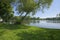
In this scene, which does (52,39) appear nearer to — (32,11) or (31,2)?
(31,2)

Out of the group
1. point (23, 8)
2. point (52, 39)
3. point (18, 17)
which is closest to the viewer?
point (52, 39)

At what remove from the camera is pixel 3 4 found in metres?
23.5

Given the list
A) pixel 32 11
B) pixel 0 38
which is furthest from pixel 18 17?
pixel 0 38

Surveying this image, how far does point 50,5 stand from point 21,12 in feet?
17.0

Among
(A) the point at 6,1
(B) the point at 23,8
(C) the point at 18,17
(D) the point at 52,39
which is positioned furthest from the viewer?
(C) the point at 18,17

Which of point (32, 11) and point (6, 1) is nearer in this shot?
point (6, 1)

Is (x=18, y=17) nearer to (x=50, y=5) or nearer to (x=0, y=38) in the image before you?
(x=50, y=5)


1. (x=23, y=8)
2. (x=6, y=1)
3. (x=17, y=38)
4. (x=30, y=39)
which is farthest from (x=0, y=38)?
(x=23, y=8)

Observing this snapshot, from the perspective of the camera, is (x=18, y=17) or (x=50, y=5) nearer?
(x=50, y=5)

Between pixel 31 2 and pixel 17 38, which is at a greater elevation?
pixel 31 2

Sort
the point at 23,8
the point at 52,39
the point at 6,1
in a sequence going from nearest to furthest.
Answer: the point at 52,39 → the point at 6,1 → the point at 23,8

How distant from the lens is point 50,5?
26000mm

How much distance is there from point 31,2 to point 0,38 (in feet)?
39.7

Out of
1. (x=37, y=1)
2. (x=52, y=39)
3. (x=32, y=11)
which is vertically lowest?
(x=52, y=39)
